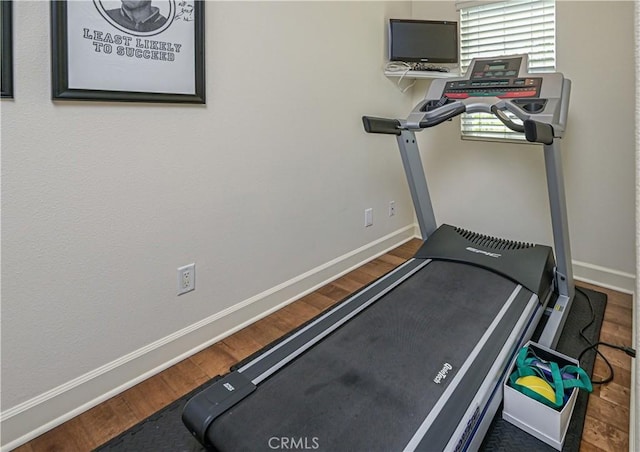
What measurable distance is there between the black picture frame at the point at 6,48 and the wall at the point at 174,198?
1.0 inches

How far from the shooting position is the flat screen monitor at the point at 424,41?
262cm

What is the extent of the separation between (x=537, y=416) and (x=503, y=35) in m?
2.30

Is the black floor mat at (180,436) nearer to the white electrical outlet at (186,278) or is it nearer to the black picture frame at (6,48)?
the white electrical outlet at (186,278)

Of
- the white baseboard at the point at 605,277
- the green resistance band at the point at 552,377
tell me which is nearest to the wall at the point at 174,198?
the green resistance band at the point at 552,377

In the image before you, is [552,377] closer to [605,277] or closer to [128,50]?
[605,277]

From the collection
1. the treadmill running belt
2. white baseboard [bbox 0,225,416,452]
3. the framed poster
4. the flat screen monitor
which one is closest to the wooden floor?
white baseboard [bbox 0,225,416,452]

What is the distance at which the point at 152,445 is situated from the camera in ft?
4.22

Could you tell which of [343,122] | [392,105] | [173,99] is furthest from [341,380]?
[392,105]

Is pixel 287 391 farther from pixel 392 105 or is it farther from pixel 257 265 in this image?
pixel 392 105

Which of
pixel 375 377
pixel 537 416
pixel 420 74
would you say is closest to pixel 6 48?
pixel 375 377

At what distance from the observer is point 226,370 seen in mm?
1682

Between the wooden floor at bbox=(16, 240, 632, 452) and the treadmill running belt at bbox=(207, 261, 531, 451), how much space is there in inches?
16.8

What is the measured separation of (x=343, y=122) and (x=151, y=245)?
1.38 metres

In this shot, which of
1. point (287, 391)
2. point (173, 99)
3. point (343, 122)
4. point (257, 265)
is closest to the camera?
point (287, 391)
